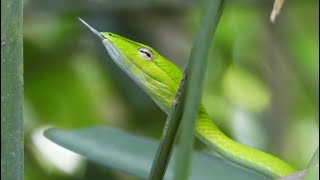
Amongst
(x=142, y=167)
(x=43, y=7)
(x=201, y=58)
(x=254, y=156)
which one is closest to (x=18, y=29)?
(x=201, y=58)

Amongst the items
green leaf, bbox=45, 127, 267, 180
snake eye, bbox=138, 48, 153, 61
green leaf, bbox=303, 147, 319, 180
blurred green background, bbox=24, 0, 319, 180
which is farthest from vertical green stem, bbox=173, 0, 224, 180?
blurred green background, bbox=24, 0, 319, 180

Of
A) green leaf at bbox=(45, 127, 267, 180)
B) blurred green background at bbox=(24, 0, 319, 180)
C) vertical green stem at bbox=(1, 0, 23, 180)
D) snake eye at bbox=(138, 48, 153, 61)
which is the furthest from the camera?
blurred green background at bbox=(24, 0, 319, 180)

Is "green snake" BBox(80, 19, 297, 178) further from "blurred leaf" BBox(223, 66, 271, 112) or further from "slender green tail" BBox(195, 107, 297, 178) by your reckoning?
"blurred leaf" BBox(223, 66, 271, 112)

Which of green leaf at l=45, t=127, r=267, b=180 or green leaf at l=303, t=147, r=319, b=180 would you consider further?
green leaf at l=45, t=127, r=267, b=180

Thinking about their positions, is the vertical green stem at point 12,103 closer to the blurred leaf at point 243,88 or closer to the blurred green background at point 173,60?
the blurred green background at point 173,60

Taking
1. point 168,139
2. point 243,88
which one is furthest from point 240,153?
point 243,88

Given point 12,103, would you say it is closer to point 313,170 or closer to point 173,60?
point 313,170
